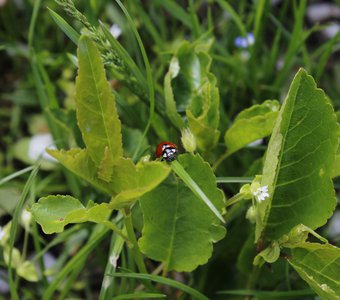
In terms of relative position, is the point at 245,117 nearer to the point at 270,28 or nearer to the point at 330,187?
the point at 330,187

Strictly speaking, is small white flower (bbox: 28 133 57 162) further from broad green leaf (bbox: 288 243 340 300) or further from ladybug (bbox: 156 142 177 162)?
broad green leaf (bbox: 288 243 340 300)

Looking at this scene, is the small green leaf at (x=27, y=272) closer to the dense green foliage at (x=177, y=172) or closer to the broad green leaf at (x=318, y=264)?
the dense green foliage at (x=177, y=172)

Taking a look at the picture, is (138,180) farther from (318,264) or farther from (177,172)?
(318,264)

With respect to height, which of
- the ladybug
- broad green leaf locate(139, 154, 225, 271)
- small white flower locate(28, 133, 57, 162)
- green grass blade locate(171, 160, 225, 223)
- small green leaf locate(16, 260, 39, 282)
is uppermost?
the ladybug

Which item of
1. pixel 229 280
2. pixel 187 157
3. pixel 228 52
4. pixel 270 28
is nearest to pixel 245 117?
pixel 187 157

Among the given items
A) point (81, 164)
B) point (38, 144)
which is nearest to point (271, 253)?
point (81, 164)

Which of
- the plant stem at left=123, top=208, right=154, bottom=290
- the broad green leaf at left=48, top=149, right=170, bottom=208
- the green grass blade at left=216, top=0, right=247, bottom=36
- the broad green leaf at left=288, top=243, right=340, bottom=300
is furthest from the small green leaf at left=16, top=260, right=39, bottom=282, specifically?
the green grass blade at left=216, top=0, right=247, bottom=36
